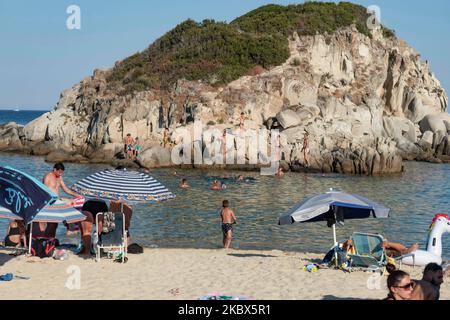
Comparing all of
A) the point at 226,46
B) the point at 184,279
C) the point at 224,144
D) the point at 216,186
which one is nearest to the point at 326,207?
the point at 184,279

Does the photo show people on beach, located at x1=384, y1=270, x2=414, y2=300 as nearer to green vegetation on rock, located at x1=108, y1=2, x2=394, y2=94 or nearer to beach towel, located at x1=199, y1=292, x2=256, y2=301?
beach towel, located at x1=199, y1=292, x2=256, y2=301

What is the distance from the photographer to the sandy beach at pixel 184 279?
35.0ft

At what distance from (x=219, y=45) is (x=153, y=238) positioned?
37722mm

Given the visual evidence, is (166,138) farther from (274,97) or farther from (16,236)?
(16,236)

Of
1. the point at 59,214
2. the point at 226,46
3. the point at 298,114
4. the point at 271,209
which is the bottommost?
the point at 271,209

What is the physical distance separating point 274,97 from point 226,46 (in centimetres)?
966

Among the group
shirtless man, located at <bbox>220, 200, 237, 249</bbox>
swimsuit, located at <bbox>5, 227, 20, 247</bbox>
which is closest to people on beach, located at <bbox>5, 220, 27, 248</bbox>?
swimsuit, located at <bbox>5, 227, 20, 247</bbox>

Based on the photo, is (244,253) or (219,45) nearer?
(244,253)

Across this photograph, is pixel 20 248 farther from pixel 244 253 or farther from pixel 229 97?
pixel 229 97

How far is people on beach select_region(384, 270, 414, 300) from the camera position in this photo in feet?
25.3

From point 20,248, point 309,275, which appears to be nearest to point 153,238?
point 20,248

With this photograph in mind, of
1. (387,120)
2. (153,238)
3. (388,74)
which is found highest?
(388,74)

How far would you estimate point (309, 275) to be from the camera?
1246 centimetres

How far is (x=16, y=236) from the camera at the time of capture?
45.4 feet
